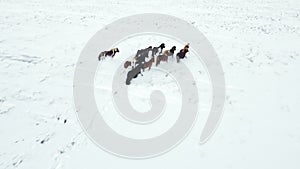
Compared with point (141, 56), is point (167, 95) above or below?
below

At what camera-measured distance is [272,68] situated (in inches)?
341

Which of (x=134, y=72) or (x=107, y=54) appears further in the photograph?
(x=107, y=54)

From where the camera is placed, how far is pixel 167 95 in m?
7.23

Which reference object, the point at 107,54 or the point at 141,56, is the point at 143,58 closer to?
the point at 141,56

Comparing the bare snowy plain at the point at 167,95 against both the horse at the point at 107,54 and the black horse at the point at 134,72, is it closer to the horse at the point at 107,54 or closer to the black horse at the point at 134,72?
the black horse at the point at 134,72

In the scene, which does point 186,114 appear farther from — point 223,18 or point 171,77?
point 223,18

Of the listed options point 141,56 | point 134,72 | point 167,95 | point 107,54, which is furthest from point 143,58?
point 167,95

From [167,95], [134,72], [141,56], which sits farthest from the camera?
[141,56]

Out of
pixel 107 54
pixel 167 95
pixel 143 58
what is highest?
pixel 143 58

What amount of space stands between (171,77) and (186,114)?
1.95 m

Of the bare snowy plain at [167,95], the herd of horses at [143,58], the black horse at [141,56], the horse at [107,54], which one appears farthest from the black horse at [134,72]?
the horse at [107,54]

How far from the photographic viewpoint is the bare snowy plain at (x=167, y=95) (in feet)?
17.5

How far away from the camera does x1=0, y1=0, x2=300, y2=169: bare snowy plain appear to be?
17.5 ft

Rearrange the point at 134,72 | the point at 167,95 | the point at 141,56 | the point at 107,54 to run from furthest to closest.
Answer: the point at 107,54 → the point at 141,56 → the point at 134,72 → the point at 167,95
